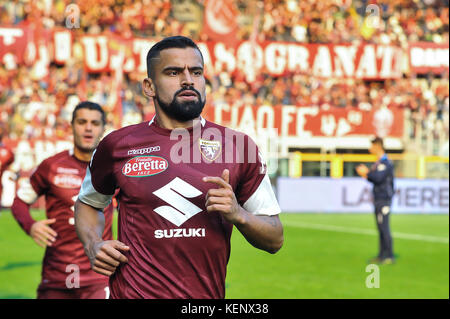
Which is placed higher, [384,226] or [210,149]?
[210,149]

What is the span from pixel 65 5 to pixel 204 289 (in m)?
25.2

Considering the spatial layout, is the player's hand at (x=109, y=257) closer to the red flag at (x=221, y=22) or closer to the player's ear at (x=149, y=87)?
the player's ear at (x=149, y=87)

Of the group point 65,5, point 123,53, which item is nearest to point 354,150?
point 123,53

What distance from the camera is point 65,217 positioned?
5645 mm

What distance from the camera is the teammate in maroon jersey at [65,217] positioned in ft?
17.7

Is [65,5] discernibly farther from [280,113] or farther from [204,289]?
[204,289]

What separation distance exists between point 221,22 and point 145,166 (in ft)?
79.6

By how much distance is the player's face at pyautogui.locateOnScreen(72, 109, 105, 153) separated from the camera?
5.76 m

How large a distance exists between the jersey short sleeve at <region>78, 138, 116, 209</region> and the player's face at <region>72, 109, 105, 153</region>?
2193mm

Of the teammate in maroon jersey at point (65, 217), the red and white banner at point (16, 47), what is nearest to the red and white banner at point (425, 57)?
the red and white banner at point (16, 47)

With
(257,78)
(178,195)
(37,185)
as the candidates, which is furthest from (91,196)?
(257,78)

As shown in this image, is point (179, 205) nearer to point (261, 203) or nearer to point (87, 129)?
point (261, 203)

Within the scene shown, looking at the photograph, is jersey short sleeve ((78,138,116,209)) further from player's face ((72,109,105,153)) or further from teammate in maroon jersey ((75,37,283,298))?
player's face ((72,109,105,153))

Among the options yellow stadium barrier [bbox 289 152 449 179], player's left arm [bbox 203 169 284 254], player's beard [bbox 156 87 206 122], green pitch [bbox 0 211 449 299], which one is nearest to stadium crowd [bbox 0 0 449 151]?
yellow stadium barrier [bbox 289 152 449 179]
